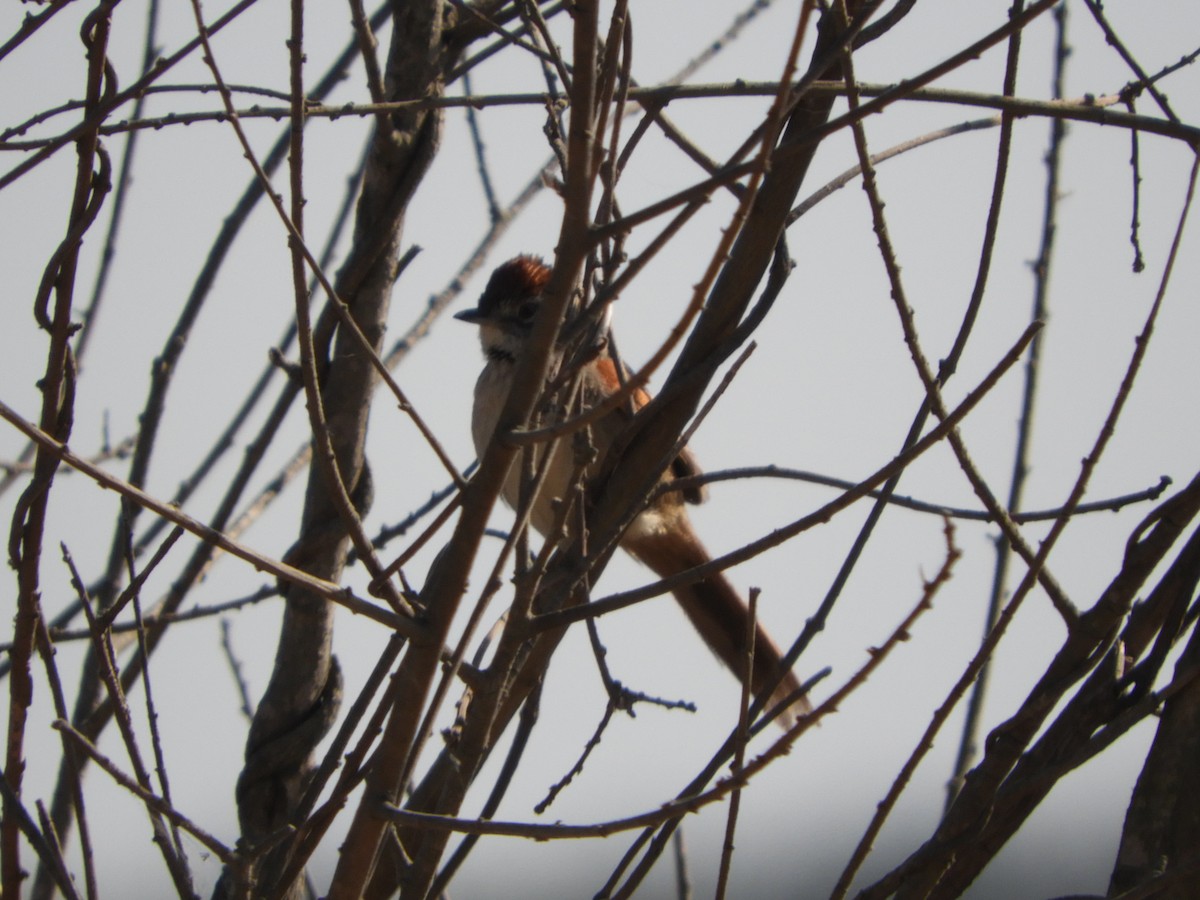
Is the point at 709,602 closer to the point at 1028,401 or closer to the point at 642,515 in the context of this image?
the point at 642,515

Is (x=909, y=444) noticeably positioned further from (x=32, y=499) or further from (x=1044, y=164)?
(x=1044, y=164)

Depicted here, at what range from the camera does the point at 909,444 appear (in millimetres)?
2258

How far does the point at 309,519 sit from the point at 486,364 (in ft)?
9.12

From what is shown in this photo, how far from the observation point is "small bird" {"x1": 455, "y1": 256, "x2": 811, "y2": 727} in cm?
493

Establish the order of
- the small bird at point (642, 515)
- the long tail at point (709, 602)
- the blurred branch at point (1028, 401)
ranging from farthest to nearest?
A: 1. the long tail at point (709, 602)
2. the small bird at point (642, 515)
3. the blurred branch at point (1028, 401)

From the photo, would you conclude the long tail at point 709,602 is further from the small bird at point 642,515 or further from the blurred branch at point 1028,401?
the blurred branch at point 1028,401

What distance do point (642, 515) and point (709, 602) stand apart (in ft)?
1.58

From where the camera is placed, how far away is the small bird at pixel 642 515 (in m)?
4.93

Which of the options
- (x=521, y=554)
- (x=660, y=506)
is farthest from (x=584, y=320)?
(x=660, y=506)

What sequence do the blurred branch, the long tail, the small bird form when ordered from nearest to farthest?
the blurred branch, the small bird, the long tail

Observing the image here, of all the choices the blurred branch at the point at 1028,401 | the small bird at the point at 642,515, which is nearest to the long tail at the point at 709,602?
the small bird at the point at 642,515

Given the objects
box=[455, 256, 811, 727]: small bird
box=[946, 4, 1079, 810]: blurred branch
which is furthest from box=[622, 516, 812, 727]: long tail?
box=[946, 4, 1079, 810]: blurred branch

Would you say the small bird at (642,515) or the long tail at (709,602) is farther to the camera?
the long tail at (709,602)

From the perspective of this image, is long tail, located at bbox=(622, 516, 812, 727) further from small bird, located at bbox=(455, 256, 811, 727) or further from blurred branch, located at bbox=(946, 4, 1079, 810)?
blurred branch, located at bbox=(946, 4, 1079, 810)
